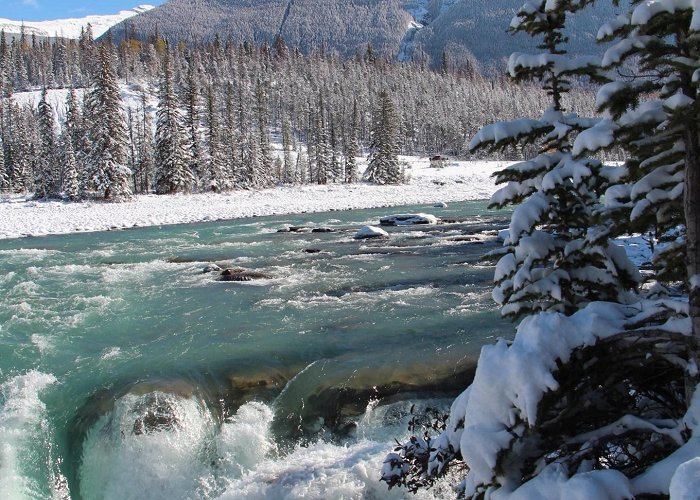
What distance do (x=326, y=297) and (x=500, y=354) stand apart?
13.7m

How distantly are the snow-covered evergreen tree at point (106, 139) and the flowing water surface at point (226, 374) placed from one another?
1306 inches

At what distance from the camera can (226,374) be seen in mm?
11398

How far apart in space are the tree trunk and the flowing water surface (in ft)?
15.8

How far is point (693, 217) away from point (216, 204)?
5171 cm

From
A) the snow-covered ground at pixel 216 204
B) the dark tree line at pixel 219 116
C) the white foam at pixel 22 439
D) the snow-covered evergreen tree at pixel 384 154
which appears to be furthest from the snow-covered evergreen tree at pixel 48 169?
the white foam at pixel 22 439

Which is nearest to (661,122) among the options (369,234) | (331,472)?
(331,472)

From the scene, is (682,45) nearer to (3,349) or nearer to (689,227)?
(689,227)

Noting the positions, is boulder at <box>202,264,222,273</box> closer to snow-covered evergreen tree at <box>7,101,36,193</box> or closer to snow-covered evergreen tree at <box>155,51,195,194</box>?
snow-covered evergreen tree at <box>155,51,195,194</box>

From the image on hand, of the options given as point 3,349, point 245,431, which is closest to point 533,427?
point 245,431

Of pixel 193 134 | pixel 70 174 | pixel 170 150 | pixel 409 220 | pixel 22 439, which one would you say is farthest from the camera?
pixel 193 134

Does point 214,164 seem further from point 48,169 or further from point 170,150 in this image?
point 48,169

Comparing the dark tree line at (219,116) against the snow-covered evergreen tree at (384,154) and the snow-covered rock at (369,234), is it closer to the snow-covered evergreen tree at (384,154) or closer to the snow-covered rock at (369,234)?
the snow-covered evergreen tree at (384,154)

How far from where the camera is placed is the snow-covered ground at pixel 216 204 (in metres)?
40.4

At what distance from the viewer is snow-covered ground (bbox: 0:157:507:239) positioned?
40.4 meters
